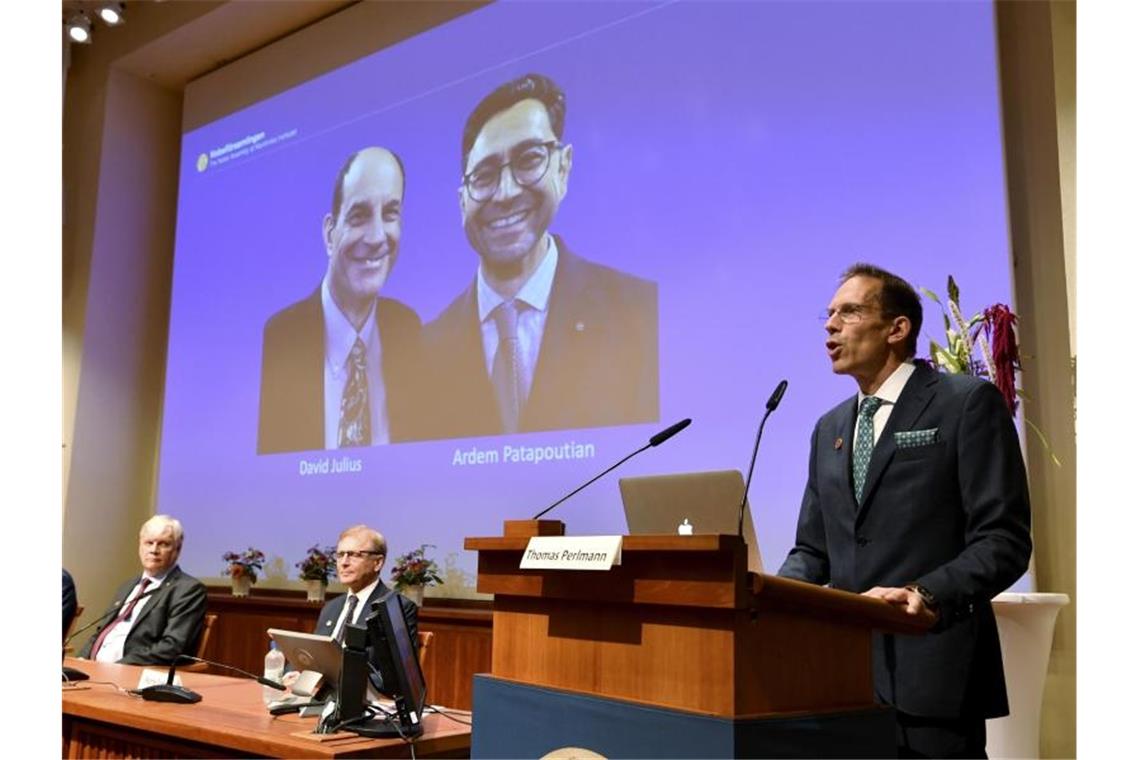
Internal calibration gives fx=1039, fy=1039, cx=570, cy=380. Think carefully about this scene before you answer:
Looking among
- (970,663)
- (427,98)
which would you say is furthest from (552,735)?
(427,98)

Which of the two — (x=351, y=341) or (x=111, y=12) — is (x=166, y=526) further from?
(x=111, y=12)

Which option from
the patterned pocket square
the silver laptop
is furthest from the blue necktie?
the patterned pocket square

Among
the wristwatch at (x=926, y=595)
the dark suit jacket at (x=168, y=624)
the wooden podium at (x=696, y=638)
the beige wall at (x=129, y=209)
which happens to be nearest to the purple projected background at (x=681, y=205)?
the beige wall at (x=129, y=209)

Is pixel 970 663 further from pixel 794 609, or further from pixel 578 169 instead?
pixel 578 169

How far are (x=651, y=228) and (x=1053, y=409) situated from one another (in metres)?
1.81

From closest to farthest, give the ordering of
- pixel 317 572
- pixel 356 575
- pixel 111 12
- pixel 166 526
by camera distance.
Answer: pixel 356 575 → pixel 166 526 → pixel 317 572 → pixel 111 12

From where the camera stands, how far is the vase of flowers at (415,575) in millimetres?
5156

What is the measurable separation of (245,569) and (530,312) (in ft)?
8.23

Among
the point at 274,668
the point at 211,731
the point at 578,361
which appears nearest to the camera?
the point at 211,731

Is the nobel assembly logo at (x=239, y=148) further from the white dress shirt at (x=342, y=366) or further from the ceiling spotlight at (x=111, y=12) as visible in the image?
the white dress shirt at (x=342, y=366)

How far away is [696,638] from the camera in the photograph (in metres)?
1.35

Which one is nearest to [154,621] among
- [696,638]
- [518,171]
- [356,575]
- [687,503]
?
[356,575]

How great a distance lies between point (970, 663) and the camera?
1.84 meters

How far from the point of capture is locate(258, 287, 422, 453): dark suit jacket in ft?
18.2
